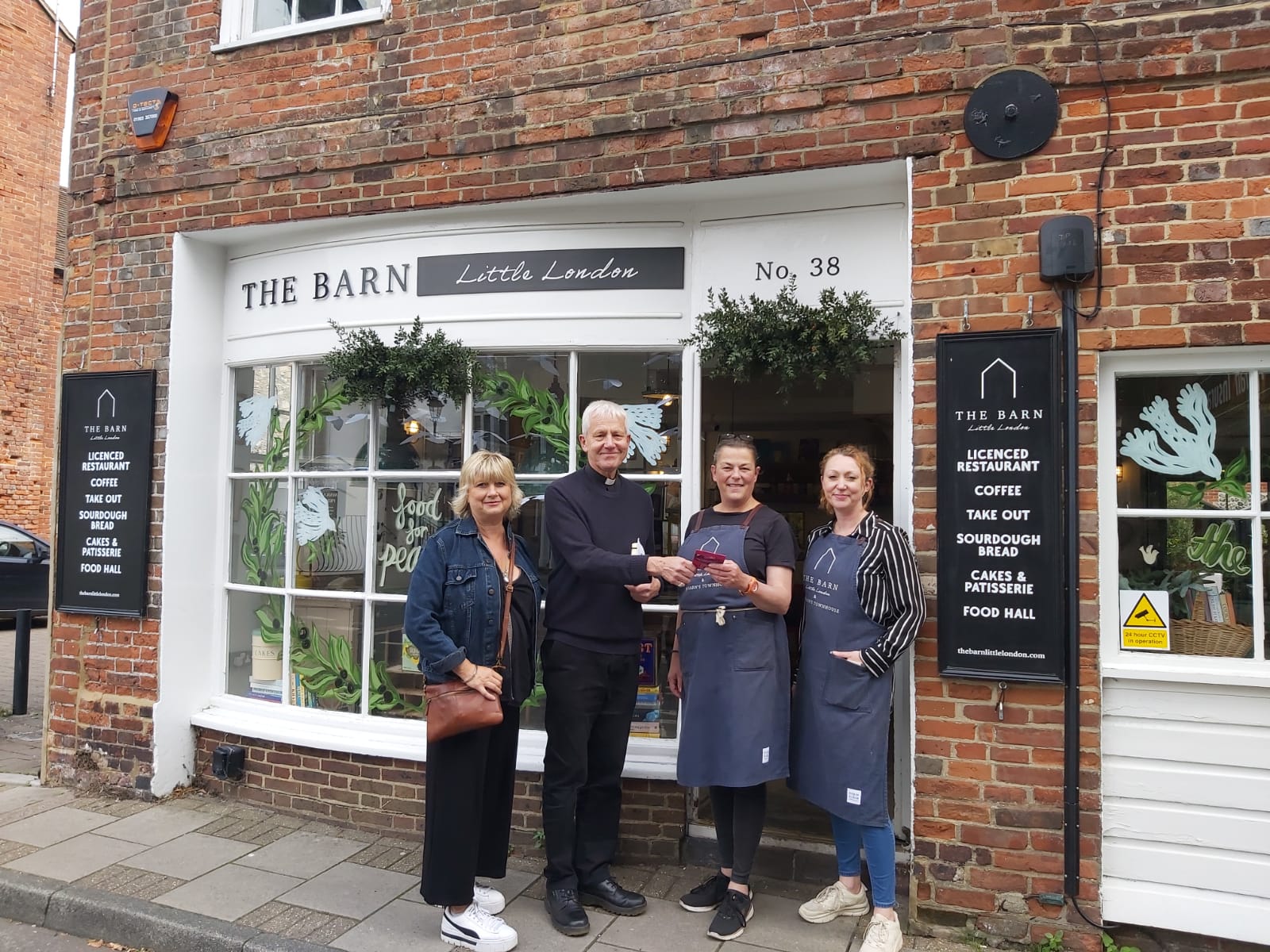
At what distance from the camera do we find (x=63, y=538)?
536cm

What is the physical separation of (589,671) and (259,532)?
270cm

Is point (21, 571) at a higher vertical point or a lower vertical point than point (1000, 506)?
lower

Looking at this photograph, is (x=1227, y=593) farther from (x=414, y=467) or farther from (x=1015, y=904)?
(x=414, y=467)

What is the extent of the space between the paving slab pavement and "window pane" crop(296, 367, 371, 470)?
6.67 feet

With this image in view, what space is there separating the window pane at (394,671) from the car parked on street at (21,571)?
945cm

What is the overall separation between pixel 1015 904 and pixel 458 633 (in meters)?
2.52

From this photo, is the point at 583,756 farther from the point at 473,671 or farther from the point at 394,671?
the point at 394,671

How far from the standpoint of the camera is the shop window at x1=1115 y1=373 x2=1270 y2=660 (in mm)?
3473

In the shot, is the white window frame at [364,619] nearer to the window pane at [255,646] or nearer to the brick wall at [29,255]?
the window pane at [255,646]

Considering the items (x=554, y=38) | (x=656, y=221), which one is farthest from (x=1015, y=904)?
(x=554, y=38)

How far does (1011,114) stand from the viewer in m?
3.63

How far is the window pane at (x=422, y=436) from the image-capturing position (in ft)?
15.8

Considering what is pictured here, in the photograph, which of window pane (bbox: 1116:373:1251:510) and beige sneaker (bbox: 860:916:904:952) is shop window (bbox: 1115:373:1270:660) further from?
beige sneaker (bbox: 860:916:904:952)

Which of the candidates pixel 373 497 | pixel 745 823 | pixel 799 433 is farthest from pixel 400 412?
pixel 799 433
